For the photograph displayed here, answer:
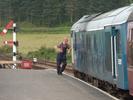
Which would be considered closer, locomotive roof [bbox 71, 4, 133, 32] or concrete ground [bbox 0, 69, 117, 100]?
locomotive roof [bbox 71, 4, 133, 32]

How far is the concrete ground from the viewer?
1655 cm

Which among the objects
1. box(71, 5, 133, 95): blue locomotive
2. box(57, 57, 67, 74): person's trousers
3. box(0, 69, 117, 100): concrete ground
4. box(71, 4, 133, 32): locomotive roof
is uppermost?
box(71, 4, 133, 32): locomotive roof

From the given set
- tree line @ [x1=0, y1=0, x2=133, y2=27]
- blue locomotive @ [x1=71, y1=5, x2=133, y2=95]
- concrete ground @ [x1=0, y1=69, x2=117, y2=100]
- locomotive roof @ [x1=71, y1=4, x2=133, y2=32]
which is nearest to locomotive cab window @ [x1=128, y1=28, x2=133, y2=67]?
blue locomotive @ [x1=71, y1=5, x2=133, y2=95]

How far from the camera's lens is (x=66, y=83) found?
20984mm

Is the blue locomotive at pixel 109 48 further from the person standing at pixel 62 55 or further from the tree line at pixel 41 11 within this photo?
the tree line at pixel 41 11

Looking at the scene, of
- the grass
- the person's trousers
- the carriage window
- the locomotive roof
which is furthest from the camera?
the grass

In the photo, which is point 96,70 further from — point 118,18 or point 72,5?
point 72,5

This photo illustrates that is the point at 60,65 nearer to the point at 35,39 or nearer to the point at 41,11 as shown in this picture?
the point at 35,39

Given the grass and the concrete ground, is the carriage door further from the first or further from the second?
the grass

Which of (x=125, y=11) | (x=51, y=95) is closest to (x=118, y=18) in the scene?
(x=125, y=11)

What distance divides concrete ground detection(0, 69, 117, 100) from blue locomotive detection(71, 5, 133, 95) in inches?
26.2

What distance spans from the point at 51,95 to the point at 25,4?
103688mm

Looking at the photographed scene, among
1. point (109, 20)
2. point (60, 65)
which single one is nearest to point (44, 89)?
point (109, 20)

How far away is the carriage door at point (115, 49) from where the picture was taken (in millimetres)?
16609
